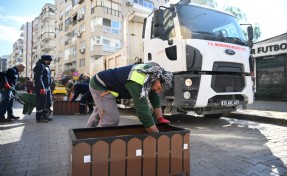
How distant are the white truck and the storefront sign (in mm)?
8873

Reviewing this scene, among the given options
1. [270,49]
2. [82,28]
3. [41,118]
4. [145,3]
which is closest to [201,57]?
[41,118]

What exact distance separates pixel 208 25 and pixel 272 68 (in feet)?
34.6

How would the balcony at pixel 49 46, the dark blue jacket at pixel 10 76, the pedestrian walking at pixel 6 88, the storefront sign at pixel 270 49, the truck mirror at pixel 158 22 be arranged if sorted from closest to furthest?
1. the truck mirror at pixel 158 22
2. the pedestrian walking at pixel 6 88
3. the dark blue jacket at pixel 10 76
4. the storefront sign at pixel 270 49
5. the balcony at pixel 49 46

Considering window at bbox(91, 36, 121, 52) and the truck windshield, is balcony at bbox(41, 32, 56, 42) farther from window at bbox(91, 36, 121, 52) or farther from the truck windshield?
the truck windshield

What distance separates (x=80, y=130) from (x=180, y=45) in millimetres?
3223

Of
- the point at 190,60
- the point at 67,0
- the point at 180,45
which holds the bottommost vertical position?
the point at 190,60

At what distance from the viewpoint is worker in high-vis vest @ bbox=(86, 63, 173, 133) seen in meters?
2.57

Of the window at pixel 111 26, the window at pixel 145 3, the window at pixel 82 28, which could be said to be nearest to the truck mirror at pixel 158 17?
the window at pixel 111 26

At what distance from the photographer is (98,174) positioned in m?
2.27

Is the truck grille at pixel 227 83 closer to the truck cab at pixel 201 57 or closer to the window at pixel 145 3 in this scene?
the truck cab at pixel 201 57

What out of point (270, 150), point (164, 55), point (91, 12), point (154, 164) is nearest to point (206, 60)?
point (164, 55)

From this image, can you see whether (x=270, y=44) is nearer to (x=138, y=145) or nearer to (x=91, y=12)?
(x=138, y=145)

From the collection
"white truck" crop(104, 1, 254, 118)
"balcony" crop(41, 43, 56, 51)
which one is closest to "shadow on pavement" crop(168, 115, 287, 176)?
"white truck" crop(104, 1, 254, 118)

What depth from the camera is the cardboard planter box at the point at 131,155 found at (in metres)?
2.22
